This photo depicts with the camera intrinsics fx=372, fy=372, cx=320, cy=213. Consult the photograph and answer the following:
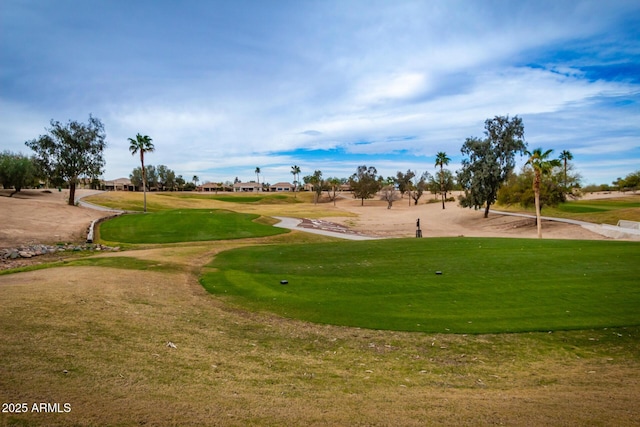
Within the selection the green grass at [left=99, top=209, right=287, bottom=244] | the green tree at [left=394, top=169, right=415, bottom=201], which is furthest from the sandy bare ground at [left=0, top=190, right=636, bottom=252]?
the green tree at [left=394, top=169, right=415, bottom=201]

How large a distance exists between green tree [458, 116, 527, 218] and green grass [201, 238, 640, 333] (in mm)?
35765

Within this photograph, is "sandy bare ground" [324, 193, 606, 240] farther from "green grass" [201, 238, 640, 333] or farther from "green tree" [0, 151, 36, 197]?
"green tree" [0, 151, 36, 197]

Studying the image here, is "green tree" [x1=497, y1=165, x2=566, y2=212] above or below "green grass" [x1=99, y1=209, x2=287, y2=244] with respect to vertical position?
above

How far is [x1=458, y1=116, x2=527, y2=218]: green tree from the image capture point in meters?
57.5

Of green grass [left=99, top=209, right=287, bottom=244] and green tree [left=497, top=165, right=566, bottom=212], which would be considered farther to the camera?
green tree [left=497, top=165, right=566, bottom=212]

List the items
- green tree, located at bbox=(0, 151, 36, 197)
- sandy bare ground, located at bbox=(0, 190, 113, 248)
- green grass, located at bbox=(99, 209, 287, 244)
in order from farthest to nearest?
green tree, located at bbox=(0, 151, 36, 197)
green grass, located at bbox=(99, 209, 287, 244)
sandy bare ground, located at bbox=(0, 190, 113, 248)

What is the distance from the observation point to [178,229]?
41250 mm

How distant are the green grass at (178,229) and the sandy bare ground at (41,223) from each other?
274cm

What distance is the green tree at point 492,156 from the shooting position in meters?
57.5

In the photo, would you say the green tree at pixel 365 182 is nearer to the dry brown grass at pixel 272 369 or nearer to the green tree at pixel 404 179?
the green tree at pixel 404 179

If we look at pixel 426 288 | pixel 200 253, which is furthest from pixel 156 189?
pixel 426 288

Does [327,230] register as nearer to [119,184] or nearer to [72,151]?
[72,151]

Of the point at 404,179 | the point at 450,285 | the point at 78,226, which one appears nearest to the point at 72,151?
the point at 78,226

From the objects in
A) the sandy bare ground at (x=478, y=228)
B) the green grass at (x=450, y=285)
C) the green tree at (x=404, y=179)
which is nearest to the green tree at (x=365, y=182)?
the green tree at (x=404, y=179)
